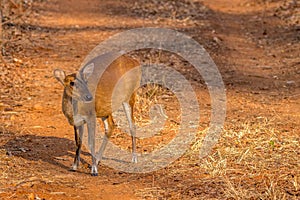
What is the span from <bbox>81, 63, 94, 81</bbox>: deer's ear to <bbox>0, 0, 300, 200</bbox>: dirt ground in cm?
104

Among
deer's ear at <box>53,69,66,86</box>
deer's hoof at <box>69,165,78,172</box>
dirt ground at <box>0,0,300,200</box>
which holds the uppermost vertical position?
deer's ear at <box>53,69,66,86</box>

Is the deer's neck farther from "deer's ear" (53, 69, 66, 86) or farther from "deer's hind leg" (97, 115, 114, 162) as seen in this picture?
"deer's hind leg" (97, 115, 114, 162)

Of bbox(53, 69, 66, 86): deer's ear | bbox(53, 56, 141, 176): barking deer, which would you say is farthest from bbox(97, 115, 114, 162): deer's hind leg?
bbox(53, 69, 66, 86): deer's ear

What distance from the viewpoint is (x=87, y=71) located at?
6.83 metres

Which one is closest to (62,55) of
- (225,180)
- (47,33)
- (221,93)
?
(47,33)

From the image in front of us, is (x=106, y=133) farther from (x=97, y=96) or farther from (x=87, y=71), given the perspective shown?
(x=87, y=71)

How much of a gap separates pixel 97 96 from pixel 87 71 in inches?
13.5

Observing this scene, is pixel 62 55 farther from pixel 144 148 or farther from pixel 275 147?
pixel 275 147

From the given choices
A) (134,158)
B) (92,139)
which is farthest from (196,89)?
(92,139)

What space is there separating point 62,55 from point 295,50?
192 inches

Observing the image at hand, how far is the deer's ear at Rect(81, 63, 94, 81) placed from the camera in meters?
6.79

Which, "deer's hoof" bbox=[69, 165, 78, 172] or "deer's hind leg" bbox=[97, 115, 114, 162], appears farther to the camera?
"deer's hind leg" bbox=[97, 115, 114, 162]

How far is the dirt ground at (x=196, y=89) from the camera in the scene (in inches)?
246

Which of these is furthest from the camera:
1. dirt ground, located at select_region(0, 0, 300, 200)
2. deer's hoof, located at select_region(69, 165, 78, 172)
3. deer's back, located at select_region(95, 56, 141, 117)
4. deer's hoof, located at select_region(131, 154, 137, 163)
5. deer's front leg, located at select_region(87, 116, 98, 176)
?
deer's hoof, located at select_region(131, 154, 137, 163)
